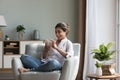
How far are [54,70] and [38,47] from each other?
0.69m

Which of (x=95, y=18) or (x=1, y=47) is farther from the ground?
(x=95, y=18)

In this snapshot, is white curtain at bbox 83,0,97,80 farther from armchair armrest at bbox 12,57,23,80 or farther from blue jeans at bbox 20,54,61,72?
armchair armrest at bbox 12,57,23,80

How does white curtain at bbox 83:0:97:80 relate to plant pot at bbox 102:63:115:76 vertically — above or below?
above

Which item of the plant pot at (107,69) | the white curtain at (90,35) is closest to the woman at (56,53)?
the plant pot at (107,69)

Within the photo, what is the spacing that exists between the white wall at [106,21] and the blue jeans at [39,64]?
1867mm

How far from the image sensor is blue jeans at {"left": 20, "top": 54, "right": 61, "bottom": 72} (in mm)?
3533

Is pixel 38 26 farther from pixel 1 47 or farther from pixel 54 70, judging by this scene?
pixel 54 70

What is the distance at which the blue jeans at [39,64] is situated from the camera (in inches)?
139

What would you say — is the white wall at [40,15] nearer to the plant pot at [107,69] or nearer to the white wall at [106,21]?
the white wall at [106,21]

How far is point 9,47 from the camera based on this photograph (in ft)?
18.5

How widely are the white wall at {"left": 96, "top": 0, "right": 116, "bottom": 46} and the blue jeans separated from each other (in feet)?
6.13

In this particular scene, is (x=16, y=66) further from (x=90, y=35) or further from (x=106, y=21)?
(x=106, y=21)

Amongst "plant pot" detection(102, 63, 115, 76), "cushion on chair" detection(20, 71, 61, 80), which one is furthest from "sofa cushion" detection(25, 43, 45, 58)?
"plant pot" detection(102, 63, 115, 76)

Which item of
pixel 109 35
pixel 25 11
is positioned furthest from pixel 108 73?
pixel 25 11
